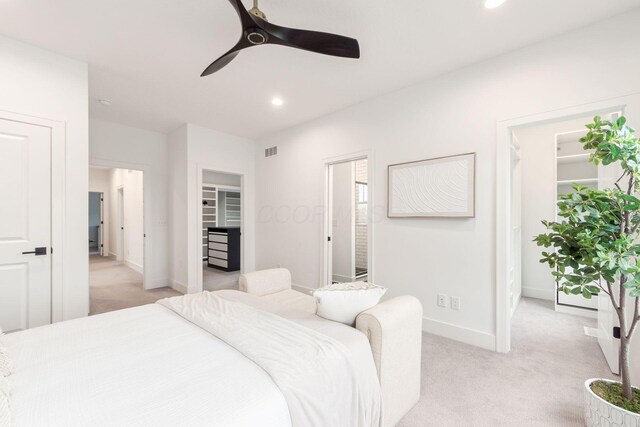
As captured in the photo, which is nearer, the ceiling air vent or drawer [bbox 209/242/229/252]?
the ceiling air vent

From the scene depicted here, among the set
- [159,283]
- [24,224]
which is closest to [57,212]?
[24,224]

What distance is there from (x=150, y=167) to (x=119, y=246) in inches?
159

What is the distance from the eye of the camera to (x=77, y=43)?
232 cm

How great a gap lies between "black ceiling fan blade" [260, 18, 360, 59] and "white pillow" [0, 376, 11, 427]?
1909mm

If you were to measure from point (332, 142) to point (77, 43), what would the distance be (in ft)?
8.91

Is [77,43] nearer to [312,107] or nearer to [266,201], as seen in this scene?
[312,107]

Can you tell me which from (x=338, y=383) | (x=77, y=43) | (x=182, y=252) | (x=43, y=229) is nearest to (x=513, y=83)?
(x=338, y=383)

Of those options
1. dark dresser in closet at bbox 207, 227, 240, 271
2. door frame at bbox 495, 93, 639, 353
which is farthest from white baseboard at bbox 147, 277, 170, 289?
door frame at bbox 495, 93, 639, 353

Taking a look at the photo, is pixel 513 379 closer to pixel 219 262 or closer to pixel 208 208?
pixel 219 262

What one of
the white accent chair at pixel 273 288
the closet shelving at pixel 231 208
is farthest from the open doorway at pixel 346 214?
the closet shelving at pixel 231 208

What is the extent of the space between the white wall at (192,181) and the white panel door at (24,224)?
5.80 feet

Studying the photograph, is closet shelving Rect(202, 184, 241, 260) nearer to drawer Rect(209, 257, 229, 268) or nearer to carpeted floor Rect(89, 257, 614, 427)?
drawer Rect(209, 257, 229, 268)

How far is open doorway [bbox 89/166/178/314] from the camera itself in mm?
4121

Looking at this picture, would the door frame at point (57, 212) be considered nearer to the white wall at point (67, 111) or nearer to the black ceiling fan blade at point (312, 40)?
the white wall at point (67, 111)
